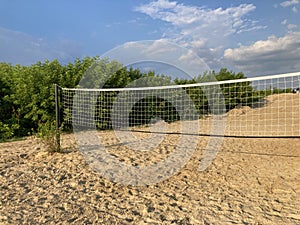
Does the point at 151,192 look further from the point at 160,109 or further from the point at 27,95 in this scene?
the point at 160,109

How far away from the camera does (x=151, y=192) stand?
3.30m

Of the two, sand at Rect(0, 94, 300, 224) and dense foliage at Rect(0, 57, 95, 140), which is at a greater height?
dense foliage at Rect(0, 57, 95, 140)

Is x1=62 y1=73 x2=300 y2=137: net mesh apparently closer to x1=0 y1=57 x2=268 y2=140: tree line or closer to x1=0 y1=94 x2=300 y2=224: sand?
x1=0 y1=57 x2=268 y2=140: tree line

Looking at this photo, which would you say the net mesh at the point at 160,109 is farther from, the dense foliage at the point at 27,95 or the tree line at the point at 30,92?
the dense foliage at the point at 27,95

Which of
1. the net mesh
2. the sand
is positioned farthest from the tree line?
the sand

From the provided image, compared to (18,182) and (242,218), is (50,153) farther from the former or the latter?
(242,218)

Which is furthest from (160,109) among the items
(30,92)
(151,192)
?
(151,192)

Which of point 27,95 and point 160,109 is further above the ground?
point 27,95

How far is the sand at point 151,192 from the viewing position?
262 centimetres

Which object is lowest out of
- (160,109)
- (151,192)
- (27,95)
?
(151,192)

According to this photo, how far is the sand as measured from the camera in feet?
8.59

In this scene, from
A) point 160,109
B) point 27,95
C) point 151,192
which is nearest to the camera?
point 151,192

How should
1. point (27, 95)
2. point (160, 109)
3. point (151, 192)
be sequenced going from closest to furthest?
1. point (151, 192)
2. point (27, 95)
3. point (160, 109)

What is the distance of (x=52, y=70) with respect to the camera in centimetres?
846
